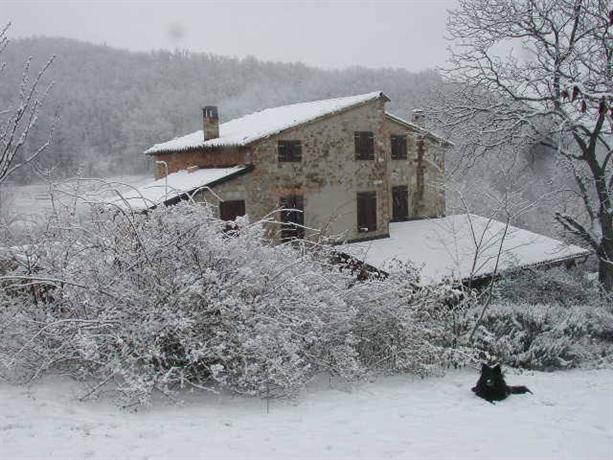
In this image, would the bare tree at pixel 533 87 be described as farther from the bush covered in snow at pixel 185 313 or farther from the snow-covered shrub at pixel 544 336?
the bush covered in snow at pixel 185 313

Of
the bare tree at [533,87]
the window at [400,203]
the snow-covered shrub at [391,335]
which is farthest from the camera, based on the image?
the window at [400,203]

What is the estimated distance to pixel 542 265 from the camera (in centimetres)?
1950

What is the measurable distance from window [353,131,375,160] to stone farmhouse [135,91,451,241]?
0.04 meters

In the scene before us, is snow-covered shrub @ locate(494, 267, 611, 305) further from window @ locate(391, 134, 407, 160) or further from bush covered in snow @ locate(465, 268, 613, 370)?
window @ locate(391, 134, 407, 160)

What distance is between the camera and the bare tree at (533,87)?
49.6 ft

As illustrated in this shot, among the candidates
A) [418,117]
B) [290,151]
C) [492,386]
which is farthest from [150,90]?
[492,386]

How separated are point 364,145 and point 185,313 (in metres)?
14.9

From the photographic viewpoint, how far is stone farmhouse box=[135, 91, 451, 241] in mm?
18719

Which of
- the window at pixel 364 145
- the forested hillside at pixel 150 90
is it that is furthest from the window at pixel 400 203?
the forested hillside at pixel 150 90

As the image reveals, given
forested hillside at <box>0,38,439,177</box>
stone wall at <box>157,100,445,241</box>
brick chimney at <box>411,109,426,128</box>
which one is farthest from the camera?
forested hillside at <box>0,38,439,177</box>

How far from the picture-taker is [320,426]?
19.1ft

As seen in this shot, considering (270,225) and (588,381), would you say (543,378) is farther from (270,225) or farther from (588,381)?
(270,225)

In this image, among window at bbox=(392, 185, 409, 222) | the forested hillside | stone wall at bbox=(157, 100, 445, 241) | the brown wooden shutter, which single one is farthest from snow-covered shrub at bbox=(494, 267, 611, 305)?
the forested hillside

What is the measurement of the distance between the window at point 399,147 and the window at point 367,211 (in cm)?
350
